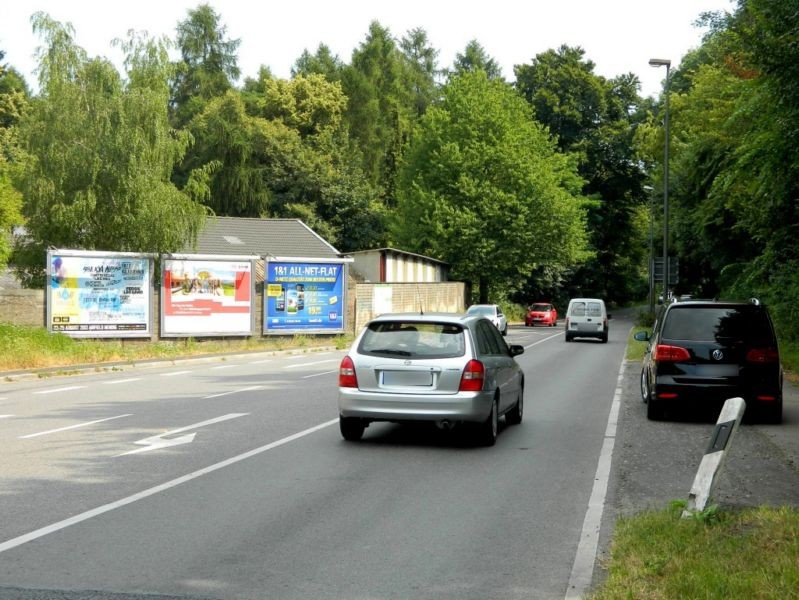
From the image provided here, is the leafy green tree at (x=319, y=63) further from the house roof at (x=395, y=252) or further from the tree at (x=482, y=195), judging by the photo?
the house roof at (x=395, y=252)

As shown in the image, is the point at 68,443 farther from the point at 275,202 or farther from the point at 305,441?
the point at 275,202

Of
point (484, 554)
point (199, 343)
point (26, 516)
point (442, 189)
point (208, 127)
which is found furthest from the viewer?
point (208, 127)

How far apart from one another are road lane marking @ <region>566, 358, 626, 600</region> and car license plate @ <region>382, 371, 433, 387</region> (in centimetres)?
205

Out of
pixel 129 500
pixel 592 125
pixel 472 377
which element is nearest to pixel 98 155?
pixel 472 377

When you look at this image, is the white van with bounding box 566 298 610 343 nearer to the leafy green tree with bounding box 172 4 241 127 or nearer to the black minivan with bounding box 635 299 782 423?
the black minivan with bounding box 635 299 782 423

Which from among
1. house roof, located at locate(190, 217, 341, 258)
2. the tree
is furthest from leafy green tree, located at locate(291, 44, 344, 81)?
house roof, located at locate(190, 217, 341, 258)

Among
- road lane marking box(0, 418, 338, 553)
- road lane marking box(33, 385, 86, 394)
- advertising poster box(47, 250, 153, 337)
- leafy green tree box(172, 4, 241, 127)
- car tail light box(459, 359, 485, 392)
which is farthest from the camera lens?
leafy green tree box(172, 4, 241, 127)

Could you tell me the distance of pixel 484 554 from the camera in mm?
6062

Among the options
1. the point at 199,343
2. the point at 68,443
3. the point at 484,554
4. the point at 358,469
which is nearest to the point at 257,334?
the point at 199,343

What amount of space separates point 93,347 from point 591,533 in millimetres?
21058

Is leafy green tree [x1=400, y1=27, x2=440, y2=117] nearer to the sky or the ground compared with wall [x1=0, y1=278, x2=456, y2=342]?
nearer to the sky

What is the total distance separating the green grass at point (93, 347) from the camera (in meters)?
→ 22.1

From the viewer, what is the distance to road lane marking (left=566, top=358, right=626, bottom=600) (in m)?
5.34

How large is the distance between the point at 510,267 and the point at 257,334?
2783 cm
